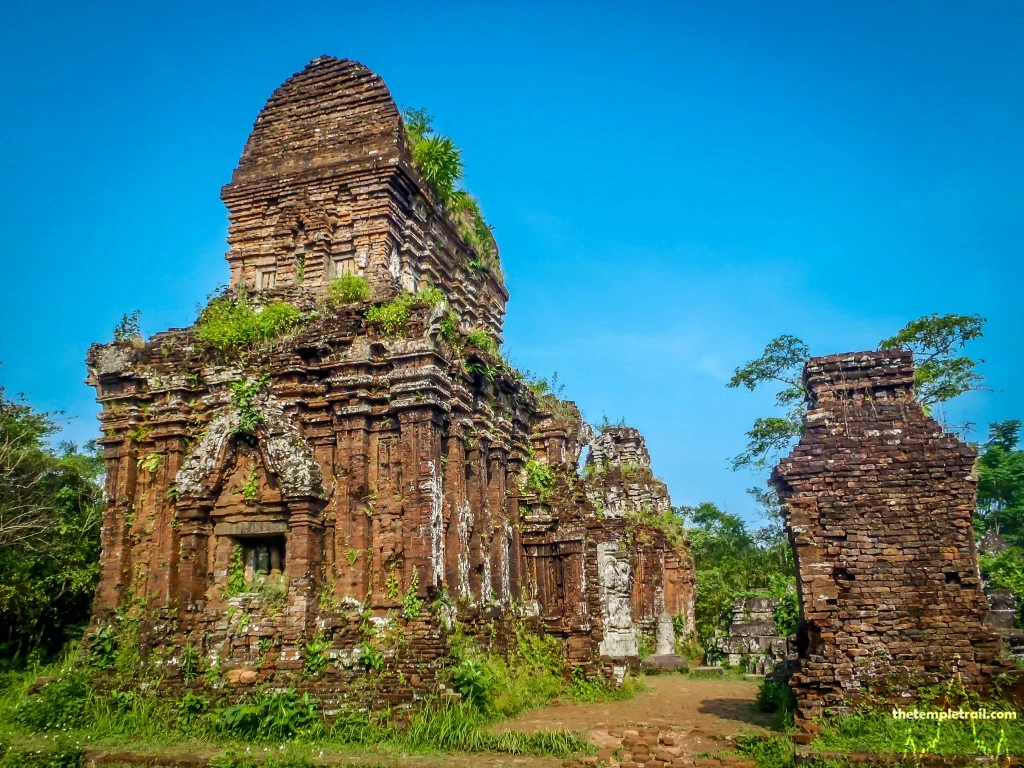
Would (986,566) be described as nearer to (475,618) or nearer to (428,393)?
(475,618)

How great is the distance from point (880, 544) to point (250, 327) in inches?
367

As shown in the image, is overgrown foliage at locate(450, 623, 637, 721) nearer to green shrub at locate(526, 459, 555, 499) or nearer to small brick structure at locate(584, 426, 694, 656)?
green shrub at locate(526, 459, 555, 499)

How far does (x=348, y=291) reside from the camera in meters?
13.1

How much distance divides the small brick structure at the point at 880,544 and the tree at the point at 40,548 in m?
13.9

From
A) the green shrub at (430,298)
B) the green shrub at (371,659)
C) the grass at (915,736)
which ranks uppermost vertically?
the green shrub at (430,298)

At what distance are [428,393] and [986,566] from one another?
12334 millimetres

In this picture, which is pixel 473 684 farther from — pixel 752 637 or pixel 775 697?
pixel 752 637

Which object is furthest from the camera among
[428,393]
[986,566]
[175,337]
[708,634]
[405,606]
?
[708,634]

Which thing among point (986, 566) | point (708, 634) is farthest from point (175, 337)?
point (708, 634)

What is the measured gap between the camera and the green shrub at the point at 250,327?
1241 cm

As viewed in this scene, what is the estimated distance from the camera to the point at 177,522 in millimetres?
11688

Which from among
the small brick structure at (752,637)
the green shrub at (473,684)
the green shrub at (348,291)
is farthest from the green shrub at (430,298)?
the small brick structure at (752,637)

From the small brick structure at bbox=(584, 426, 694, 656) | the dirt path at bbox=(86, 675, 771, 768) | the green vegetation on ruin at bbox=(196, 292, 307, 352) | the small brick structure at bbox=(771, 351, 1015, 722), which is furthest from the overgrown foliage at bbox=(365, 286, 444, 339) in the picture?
the small brick structure at bbox=(584, 426, 694, 656)

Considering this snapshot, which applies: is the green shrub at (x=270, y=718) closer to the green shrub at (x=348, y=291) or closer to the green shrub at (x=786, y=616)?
the green shrub at (x=348, y=291)
